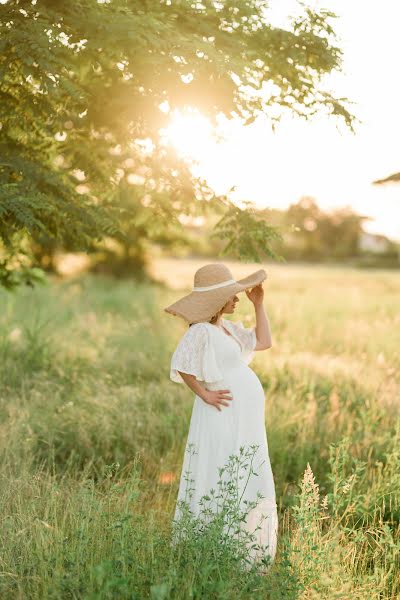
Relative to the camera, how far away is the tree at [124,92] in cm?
430

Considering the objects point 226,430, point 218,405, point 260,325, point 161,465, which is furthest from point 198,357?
point 161,465

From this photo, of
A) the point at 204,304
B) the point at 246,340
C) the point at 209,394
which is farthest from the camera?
the point at 246,340

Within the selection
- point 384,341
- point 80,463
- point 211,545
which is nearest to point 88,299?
point 384,341

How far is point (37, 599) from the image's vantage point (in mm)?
3199

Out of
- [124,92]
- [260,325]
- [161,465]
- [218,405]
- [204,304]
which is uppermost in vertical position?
[124,92]

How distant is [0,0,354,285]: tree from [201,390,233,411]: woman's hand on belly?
1.51 meters

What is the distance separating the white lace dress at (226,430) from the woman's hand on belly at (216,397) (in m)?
0.05

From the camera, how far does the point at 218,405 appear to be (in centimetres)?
399

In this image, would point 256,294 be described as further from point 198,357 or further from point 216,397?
point 216,397

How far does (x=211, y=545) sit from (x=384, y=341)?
309 inches

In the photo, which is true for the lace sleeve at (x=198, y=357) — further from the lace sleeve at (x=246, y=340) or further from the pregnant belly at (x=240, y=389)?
the lace sleeve at (x=246, y=340)

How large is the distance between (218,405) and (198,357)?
0.30 m

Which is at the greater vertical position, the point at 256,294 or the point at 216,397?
the point at 256,294

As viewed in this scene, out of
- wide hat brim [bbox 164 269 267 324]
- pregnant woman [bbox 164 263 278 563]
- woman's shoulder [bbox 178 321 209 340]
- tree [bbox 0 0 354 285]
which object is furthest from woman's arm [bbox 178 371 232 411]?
tree [bbox 0 0 354 285]
